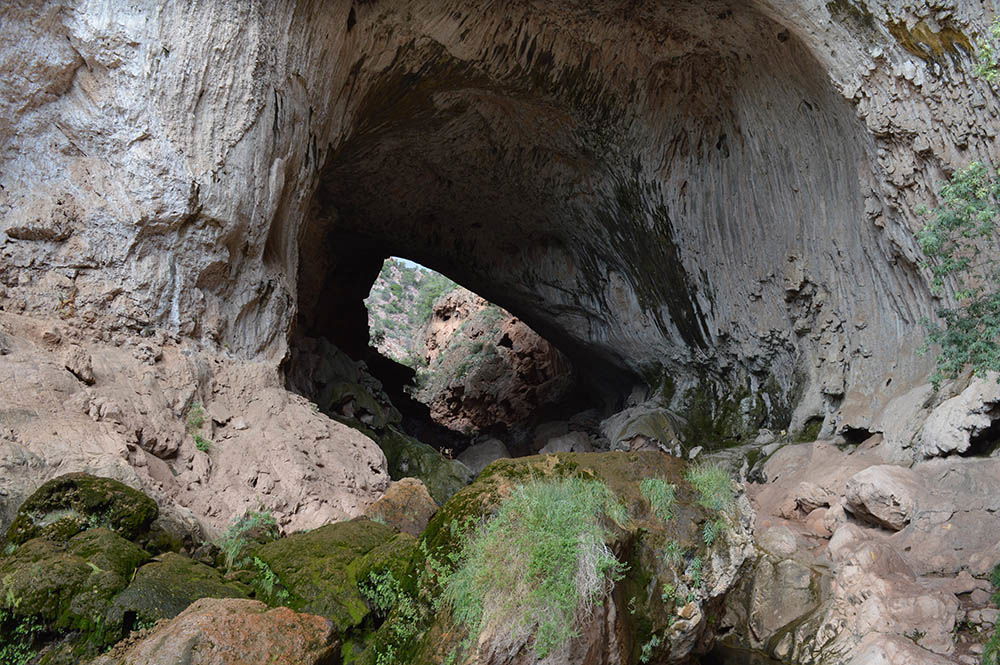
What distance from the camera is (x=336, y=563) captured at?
18.3 ft

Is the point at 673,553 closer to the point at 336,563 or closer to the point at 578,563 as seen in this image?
the point at 578,563

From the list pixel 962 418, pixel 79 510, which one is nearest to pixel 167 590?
pixel 79 510

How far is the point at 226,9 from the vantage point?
916 cm

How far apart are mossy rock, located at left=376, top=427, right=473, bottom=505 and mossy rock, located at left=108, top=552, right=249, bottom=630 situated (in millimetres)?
8720

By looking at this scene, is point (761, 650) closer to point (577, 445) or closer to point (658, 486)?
point (658, 486)

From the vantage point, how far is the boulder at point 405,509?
7.04 m

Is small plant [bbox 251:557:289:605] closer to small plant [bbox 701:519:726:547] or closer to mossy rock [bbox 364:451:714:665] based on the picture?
mossy rock [bbox 364:451:714:665]

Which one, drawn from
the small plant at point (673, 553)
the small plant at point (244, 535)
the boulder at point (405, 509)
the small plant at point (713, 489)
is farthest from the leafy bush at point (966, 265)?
the small plant at point (244, 535)

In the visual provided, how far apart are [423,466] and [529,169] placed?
24.1ft

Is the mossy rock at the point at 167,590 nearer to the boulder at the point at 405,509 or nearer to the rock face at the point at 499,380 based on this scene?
the boulder at the point at 405,509

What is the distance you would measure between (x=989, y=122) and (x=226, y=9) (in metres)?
9.82

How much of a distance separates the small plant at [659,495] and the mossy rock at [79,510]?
157 inches

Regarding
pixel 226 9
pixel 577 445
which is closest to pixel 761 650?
pixel 226 9

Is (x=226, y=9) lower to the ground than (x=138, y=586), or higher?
higher
